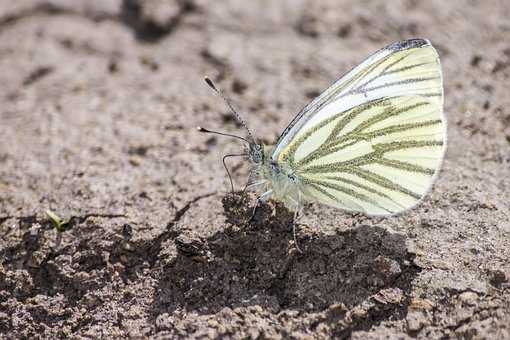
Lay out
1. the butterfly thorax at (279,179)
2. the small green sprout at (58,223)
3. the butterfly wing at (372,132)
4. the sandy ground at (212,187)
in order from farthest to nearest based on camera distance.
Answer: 1. the small green sprout at (58,223)
2. the butterfly thorax at (279,179)
3. the butterfly wing at (372,132)
4. the sandy ground at (212,187)

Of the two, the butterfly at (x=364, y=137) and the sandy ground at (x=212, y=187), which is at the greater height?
the butterfly at (x=364, y=137)

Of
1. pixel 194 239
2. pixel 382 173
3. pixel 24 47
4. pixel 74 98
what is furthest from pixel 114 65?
pixel 382 173

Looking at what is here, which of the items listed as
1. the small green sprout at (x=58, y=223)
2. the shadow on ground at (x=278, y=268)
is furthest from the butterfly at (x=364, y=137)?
the small green sprout at (x=58, y=223)

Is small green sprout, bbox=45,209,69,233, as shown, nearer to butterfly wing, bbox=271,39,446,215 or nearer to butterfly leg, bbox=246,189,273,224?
butterfly leg, bbox=246,189,273,224

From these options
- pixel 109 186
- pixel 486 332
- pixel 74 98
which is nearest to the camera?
pixel 486 332

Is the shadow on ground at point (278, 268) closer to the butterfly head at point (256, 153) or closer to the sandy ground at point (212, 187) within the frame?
the sandy ground at point (212, 187)

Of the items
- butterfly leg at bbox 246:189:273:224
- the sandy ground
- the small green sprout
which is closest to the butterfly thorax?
butterfly leg at bbox 246:189:273:224

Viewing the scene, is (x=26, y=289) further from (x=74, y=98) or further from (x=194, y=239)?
(x=74, y=98)
